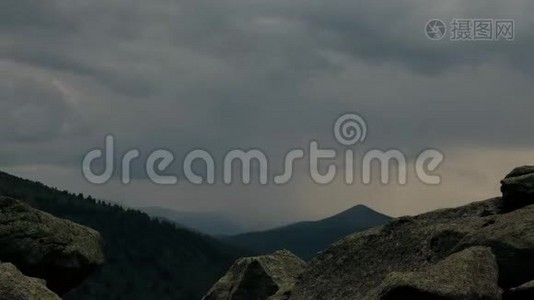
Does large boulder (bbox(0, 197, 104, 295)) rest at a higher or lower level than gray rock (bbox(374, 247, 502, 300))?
higher

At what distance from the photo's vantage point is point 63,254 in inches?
1499

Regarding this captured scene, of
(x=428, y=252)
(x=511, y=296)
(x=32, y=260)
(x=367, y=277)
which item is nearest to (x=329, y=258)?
(x=367, y=277)

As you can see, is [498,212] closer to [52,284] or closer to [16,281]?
[16,281]

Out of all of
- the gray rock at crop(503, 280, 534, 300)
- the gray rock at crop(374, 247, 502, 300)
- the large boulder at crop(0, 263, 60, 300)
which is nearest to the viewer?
the gray rock at crop(374, 247, 502, 300)

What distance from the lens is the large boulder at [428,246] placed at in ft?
85.4

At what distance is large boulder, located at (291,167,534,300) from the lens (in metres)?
26.0

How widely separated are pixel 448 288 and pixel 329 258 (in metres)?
9.50

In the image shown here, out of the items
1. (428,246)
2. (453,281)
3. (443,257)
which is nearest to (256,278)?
(428,246)

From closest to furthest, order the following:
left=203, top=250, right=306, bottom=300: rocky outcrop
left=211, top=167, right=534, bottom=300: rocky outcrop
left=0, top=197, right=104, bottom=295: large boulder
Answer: left=211, top=167, right=534, bottom=300: rocky outcrop → left=0, top=197, right=104, bottom=295: large boulder → left=203, top=250, right=306, bottom=300: rocky outcrop

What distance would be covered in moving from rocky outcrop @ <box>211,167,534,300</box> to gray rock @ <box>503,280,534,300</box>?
1.2 inches

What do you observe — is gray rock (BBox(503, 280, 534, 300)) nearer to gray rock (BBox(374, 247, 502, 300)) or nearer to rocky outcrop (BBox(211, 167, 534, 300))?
rocky outcrop (BBox(211, 167, 534, 300))

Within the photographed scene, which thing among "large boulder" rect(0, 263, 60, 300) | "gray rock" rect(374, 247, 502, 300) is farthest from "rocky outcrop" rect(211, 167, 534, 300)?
"large boulder" rect(0, 263, 60, 300)

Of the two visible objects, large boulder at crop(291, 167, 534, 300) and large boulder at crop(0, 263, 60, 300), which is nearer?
large boulder at crop(0, 263, 60, 300)

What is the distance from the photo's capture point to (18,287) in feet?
85.4
